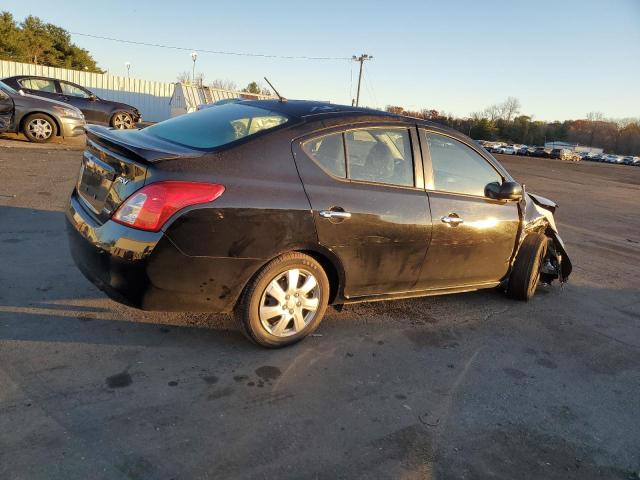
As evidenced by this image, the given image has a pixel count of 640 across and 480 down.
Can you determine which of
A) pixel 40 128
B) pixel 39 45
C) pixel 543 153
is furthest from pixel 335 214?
pixel 543 153

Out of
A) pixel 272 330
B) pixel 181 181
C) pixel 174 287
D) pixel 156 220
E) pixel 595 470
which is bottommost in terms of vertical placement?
pixel 595 470

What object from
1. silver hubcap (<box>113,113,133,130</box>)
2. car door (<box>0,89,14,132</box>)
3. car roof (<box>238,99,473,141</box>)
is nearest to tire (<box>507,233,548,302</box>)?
car roof (<box>238,99,473,141</box>)

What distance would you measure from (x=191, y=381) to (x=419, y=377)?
145 centimetres

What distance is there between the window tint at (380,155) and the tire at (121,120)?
47.8 feet

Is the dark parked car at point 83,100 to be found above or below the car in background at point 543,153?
below

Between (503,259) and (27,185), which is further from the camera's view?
(27,185)

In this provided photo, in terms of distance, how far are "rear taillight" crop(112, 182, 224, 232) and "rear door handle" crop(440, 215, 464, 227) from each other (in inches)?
78.0

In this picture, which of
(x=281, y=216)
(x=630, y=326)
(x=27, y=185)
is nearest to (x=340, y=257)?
(x=281, y=216)

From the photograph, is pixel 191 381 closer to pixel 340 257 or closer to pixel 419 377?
pixel 340 257

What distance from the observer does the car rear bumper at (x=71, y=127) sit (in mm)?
11922

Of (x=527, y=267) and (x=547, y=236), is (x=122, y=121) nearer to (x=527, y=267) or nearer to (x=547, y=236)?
(x=547, y=236)

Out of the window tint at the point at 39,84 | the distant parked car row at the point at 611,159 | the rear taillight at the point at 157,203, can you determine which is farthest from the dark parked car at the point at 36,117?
the distant parked car row at the point at 611,159

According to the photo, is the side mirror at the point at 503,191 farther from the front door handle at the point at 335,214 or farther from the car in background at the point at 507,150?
the car in background at the point at 507,150

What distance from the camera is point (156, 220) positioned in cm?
287
